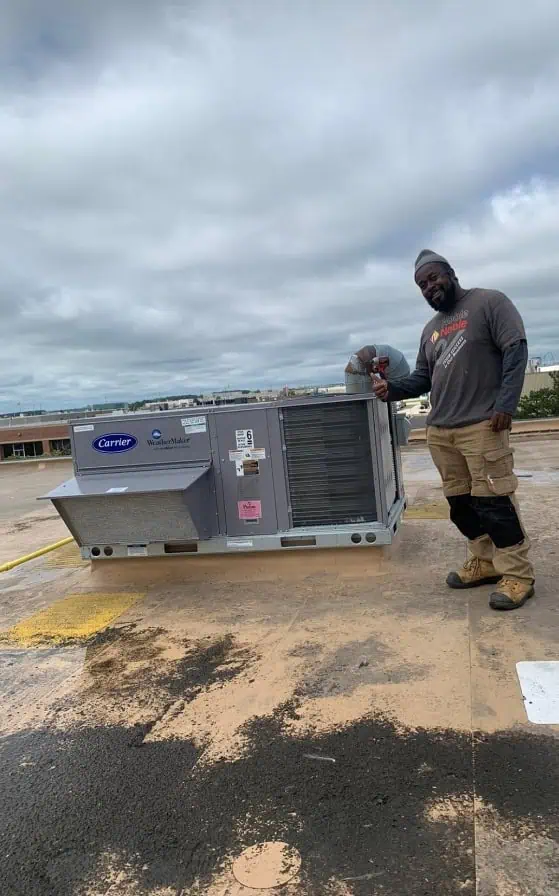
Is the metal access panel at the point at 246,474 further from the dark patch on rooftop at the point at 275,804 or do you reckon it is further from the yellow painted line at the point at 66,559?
the dark patch on rooftop at the point at 275,804

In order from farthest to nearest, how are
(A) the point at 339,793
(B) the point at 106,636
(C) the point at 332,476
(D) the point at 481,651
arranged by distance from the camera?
(C) the point at 332,476, (B) the point at 106,636, (D) the point at 481,651, (A) the point at 339,793

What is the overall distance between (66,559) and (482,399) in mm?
4782

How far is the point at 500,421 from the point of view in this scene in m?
→ 3.96

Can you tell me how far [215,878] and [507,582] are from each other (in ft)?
8.84

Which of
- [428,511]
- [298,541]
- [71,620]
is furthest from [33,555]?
[428,511]

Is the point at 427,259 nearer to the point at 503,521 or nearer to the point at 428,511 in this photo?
the point at 503,521

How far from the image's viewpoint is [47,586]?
5.86 meters

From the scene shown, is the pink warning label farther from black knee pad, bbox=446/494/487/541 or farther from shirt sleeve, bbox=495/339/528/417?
shirt sleeve, bbox=495/339/528/417

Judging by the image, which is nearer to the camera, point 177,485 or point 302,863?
point 302,863

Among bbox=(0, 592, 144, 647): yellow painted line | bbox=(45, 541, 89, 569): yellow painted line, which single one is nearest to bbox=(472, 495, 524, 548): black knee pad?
bbox=(0, 592, 144, 647): yellow painted line

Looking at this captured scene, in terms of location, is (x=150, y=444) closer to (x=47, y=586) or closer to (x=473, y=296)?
(x=47, y=586)

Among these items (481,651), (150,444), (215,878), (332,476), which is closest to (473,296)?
(332,476)

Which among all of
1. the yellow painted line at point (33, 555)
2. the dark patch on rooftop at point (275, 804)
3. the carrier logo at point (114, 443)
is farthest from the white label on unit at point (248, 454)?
the yellow painted line at point (33, 555)

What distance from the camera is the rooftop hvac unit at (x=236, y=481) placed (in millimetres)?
4961
